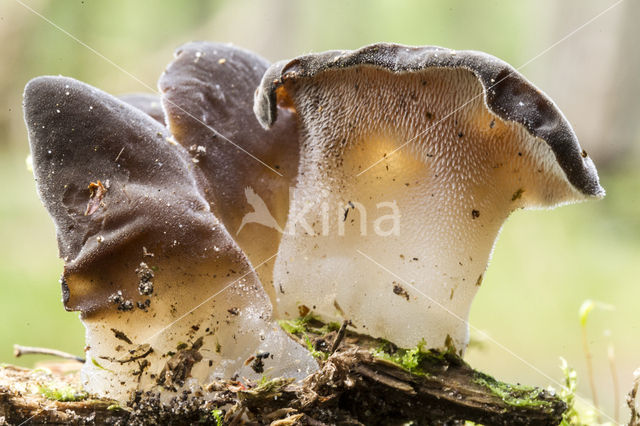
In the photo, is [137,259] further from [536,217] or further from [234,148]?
[536,217]

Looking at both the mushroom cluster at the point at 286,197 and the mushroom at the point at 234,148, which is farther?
the mushroom at the point at 234,148

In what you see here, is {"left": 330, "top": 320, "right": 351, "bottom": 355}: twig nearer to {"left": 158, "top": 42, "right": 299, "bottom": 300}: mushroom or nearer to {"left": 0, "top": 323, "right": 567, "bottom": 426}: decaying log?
{"left": 0, "top": 323, "right": 567, "bottom": 426}: decaying log

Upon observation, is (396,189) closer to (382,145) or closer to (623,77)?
(382,145)

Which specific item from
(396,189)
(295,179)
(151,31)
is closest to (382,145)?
(396,189)

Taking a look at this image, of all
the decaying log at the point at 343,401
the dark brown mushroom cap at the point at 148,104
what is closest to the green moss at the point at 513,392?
the decaying log at the point at 343,401

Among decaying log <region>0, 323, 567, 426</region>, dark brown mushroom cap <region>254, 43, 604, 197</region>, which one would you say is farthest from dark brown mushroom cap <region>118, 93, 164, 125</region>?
decaying log <region>0, 323, 567, 426</region>

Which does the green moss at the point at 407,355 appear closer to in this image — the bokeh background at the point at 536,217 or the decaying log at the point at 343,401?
the decaying log at the point at 343,401
